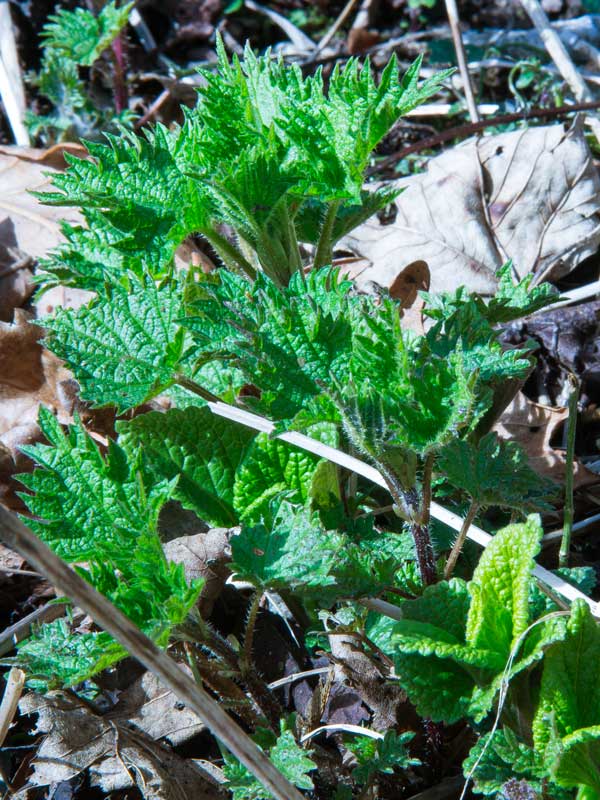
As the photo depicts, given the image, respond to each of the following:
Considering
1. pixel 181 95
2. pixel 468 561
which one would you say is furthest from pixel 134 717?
pixel 181 95

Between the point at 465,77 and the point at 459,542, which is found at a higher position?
the point at 465,77

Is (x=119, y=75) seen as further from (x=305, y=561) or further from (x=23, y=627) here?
(x=305, y=561)

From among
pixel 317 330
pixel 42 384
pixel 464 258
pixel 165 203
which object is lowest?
pixel 42 384

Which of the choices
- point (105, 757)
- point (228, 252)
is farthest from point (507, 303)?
point (105, 757)

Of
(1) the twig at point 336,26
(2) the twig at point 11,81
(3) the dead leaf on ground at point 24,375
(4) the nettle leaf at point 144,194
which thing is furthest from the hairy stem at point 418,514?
(1) the twig at point 336,26

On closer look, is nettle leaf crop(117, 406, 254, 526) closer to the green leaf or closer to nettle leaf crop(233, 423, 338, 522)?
nettle leaf crop(233, 423, 338, 522)

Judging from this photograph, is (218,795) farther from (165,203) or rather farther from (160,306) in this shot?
(165,203)
